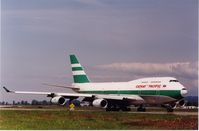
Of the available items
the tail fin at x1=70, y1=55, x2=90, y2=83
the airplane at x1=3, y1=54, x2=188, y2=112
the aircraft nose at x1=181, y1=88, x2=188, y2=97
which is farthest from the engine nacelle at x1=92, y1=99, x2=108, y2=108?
the tail fin at x1=70, y1=55, x2=90, y2=83

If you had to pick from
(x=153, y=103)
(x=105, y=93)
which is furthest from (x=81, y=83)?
(x=153, y=103)

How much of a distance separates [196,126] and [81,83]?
38.8m

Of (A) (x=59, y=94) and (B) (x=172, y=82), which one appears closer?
(B) (x=172, y=82)

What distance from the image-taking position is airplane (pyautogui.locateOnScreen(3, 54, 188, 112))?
162 ft

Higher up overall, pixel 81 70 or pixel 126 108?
pixel 81 70

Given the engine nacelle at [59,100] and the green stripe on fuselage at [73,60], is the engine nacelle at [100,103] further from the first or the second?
the green stripe on fuselage at [73,60]

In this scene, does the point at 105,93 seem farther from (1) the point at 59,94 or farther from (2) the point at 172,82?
(2) the point at 172,82

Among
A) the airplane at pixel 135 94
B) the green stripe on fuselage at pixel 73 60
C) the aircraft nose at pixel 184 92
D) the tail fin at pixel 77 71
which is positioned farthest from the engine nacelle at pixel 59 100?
the aircraft nose at pixel 184 92

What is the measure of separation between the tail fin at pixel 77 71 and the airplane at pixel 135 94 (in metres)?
4.52

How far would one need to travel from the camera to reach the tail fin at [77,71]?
64.3 metres

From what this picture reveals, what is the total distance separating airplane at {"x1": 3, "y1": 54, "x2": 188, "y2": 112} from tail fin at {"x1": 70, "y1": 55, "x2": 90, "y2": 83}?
14.8ft

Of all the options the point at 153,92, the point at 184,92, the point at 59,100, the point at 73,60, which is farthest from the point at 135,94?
the point at 73,60

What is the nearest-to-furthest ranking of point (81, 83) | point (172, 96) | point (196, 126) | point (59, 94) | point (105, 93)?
1. point (196, 126)
2. point (172, 96)
3. point (59, 94)
4. point (105, 93)
5. point (81, 83)

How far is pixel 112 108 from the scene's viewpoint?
54.3 metres
